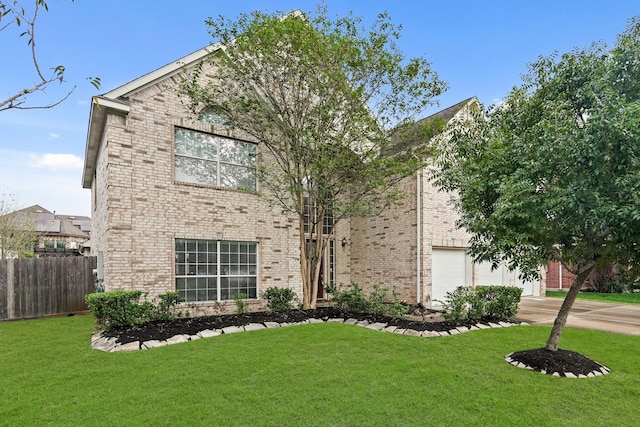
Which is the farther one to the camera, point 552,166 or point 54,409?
point 552,166

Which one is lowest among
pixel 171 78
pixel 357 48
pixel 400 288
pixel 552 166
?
pixel 400 288

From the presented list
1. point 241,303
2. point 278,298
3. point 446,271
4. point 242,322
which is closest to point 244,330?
point 242,322

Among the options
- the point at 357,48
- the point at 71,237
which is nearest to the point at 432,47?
the point at 357,48

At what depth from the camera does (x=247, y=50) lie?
977 cm

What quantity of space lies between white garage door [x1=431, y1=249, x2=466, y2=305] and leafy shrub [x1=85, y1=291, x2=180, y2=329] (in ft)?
28.8

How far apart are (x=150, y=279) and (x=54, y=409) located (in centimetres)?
573

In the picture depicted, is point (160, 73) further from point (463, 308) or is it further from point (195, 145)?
point (463, 308)

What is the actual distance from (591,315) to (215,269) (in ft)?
38.6

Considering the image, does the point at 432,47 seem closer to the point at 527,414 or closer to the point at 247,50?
the point at 247,50

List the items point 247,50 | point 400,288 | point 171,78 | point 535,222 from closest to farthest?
point 535,222 < point 247,50 < point 171,78 < point 400,288

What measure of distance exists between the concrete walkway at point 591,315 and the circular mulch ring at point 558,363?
392 cm

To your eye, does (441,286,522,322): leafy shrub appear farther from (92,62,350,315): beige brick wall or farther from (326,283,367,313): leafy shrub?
(92,62,350,315): beige brick wall

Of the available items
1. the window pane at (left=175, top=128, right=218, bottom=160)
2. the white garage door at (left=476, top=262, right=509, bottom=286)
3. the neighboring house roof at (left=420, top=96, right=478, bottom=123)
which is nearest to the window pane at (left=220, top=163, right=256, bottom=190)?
the window pane at (left=175, top=128, right=218, bottom=160)

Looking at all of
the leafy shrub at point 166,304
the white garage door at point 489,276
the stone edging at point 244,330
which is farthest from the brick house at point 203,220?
the stone edging at point 244,330
